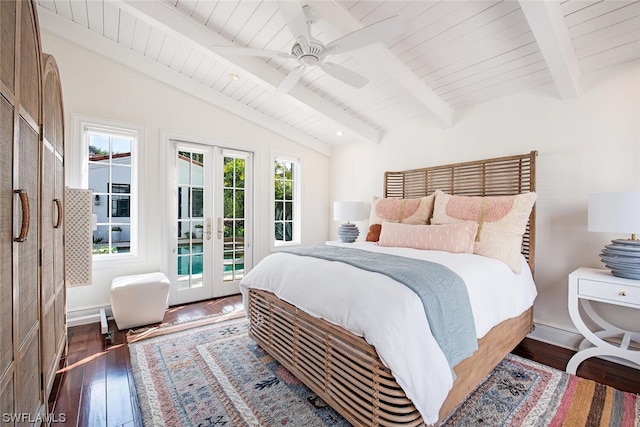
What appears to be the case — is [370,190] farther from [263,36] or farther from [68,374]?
[68,374]

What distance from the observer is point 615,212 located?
2.04 meters

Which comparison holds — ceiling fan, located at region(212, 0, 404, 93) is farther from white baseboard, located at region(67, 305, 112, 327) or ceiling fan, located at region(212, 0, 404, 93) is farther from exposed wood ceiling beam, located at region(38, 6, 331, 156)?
white baseboard, located at region(67, 305, 112, 327)

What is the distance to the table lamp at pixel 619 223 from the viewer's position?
1.96 metres

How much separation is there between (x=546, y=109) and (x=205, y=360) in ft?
12.6

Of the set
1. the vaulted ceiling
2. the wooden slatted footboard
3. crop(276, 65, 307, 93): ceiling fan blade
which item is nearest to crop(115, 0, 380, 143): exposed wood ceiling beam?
the vaulted ceiling

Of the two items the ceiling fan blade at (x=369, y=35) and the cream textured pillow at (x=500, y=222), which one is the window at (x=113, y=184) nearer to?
the ceiling fan blade at (x=369, y=35)

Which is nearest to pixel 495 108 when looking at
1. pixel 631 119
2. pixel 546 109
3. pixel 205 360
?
pixel 546 109

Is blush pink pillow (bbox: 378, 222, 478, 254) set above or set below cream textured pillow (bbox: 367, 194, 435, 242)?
below

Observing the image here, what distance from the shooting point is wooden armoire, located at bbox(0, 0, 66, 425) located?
1.03 metres

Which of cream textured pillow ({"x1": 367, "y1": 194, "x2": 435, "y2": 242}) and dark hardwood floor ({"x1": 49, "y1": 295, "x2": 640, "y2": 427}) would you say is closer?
dark hardwood floor ({"x1": 49, "y1": 295, "x2": 640, "y2": 427})

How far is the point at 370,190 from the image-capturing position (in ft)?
15.0

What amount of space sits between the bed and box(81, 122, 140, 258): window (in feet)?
6.33

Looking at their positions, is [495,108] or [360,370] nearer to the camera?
[360,370]

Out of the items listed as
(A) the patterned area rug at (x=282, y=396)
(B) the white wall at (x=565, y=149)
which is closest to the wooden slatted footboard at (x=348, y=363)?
(A) the patterned area rug at (x=282, y=396)
